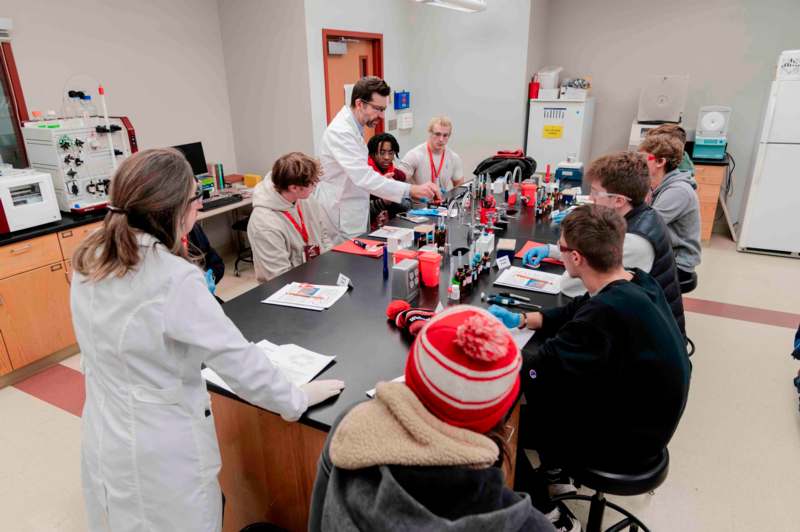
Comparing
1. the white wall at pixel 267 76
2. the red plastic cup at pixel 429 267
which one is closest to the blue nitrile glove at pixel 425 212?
the red plastic cup at pixel 429 267

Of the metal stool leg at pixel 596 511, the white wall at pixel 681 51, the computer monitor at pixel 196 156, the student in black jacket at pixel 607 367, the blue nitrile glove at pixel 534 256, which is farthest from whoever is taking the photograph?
the white wall at pixel 681 51

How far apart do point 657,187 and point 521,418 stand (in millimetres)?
1880

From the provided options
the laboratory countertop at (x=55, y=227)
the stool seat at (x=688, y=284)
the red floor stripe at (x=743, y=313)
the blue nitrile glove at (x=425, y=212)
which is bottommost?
the red floor stripe at (x=743, y=313)

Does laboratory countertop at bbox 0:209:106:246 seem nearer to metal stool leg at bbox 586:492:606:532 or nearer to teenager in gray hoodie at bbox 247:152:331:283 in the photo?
teenager in gray hoodie at bbox 247:152:331:283

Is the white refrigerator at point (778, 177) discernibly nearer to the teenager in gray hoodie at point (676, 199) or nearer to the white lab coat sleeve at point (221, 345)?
the teenager in gray hoodie at point (676, 199)

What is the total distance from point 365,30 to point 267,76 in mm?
1237

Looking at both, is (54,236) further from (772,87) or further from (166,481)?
(772,87)

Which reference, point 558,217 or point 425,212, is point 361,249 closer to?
point 425,212

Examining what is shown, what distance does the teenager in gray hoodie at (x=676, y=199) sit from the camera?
281 cm

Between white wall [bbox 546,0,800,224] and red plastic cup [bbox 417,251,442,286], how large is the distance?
185 inches

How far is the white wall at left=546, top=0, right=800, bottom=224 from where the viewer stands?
512 centimetres

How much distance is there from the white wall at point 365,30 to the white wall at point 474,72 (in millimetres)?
143

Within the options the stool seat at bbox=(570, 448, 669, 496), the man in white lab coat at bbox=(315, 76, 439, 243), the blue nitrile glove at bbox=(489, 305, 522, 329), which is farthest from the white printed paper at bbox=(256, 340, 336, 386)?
the man in white lab coat at bbox=(315, 76, 439, 243)

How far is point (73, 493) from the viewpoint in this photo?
223cm
